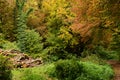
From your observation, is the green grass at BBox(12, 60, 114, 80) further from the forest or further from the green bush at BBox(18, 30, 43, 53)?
the green bush at BBox(18, 30, 43, 53)

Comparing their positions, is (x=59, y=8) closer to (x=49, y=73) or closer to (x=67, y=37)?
(x=67, y=37)

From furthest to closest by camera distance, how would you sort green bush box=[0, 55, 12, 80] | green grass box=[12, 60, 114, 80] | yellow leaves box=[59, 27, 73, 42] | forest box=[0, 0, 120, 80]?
yellow leaves box=[59, 27, 73, 42]
forest box=[0, 0, 120, 80]
green grass box=[12, 60, 114, 80]
green bush box=[0, 55, 12, 80]

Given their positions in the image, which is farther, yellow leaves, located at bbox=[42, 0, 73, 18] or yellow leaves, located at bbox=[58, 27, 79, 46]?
yellow leaves, located at bbox=[42, 0, 73, 18]

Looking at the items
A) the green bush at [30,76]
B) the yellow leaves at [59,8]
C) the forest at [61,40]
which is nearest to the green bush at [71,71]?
the forest at [61,40]

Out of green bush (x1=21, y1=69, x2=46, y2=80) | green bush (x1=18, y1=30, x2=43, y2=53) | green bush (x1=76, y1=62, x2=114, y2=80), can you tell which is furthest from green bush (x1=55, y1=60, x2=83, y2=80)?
green bush (x1=18, y1=30, x2=43, y2=53)

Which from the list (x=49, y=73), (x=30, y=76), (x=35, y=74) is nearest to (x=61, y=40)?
(x=49, y=73)

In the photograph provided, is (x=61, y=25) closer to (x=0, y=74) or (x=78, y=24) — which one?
(x=78, y=24)

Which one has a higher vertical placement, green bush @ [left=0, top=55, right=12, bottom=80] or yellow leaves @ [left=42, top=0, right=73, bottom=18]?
green bush @ [left=0, top=55, right=12, bottom=80]

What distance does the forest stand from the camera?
17219 mm

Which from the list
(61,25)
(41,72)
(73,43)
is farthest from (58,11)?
(41,72)

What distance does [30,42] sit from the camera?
3362 centimetres

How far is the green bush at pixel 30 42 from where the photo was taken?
3335 cm

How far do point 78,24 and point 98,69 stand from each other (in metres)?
8.51

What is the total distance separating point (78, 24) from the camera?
27.6m
